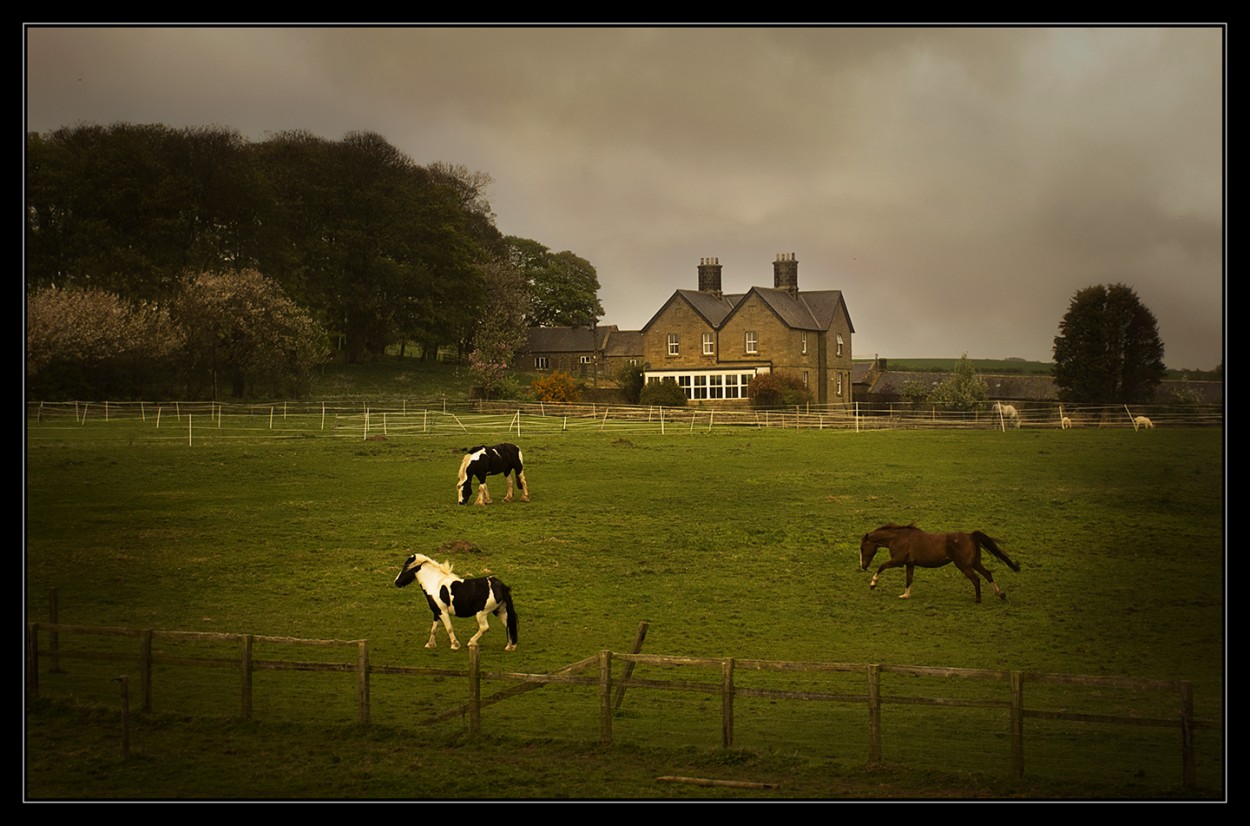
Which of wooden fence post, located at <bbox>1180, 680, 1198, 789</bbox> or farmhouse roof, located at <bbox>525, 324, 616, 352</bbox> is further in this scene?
farmhouse roof, located at <bbox>525, 324, 616, 352</bbox>

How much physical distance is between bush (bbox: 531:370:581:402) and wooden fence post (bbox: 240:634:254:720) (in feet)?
122

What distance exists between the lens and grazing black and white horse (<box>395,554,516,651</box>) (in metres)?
16.0

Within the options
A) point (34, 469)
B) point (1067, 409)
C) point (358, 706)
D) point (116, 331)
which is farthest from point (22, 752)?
point (1067, 409)

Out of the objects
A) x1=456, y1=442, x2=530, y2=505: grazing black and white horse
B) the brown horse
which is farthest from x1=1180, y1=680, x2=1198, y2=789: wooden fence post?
x1=456, y1=442, x2=530, y2=505: grazing black and white horse

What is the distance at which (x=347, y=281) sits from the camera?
42781mm

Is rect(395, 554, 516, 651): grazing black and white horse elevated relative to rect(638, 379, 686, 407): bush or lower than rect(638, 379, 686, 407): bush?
lower

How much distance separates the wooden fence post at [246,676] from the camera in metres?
13.0

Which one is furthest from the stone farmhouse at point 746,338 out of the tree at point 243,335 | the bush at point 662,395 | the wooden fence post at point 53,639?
the wooden fence post at point 53,639

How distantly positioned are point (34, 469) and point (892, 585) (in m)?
21.9

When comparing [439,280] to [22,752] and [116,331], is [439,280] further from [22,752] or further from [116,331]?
[22,752]

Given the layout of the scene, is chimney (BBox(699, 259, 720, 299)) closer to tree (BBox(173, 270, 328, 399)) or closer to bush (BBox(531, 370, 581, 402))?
bush (BBox(531, 370, 581, 402))

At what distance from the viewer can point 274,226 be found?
40.4 m

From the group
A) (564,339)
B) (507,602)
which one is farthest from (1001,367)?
(507,602)

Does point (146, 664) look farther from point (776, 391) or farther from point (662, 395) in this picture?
point (776, 391)
